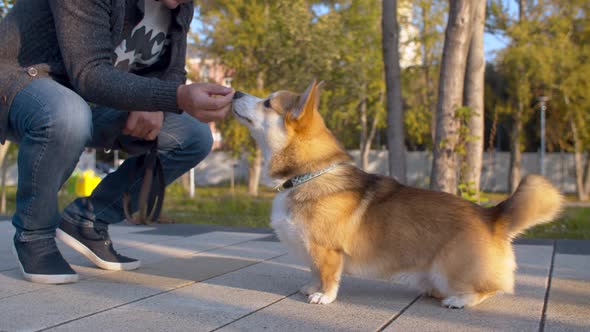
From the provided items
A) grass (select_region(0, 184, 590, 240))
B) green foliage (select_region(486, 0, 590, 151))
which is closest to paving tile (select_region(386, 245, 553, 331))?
grass (select_region(0, 184, 590, 240))

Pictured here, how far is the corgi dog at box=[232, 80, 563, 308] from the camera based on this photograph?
2.79 metres

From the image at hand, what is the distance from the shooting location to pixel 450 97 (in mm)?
7094

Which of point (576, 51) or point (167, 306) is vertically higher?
point (576, 51)

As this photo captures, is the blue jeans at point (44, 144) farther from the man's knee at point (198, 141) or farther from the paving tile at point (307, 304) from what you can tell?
the paving tile at point (307, 304)

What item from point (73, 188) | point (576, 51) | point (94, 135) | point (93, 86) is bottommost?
point (73, 188)

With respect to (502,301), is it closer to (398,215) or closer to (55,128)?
(398,215)

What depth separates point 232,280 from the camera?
132 inches

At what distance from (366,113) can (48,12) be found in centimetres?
2524

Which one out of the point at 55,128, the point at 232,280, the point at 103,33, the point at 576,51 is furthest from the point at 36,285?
the point at 576,51

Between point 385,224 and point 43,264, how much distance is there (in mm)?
1838

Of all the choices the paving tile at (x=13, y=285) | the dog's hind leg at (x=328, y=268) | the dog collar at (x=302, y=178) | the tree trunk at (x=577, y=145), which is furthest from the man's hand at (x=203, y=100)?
the tree trunk at (x=577, y=145)

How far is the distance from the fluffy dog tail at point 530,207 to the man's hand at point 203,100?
152 centimetres

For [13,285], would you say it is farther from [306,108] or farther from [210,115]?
[306,108]

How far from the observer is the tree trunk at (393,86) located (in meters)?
7.70
